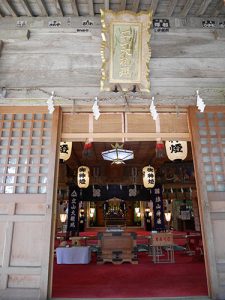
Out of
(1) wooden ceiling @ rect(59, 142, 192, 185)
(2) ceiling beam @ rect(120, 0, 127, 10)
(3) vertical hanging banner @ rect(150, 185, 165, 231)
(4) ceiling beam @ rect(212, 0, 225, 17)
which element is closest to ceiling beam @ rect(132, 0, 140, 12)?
(2) ceiling beam @ rect(120, 0, 127, 10)

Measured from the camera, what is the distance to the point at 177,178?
17969mm

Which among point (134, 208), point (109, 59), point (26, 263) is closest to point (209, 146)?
point (109, 59)

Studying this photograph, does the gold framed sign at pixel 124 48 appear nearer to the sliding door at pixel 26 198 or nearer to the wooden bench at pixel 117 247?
the sliding door at pixel 26 198

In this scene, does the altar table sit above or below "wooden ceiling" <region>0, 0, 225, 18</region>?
below

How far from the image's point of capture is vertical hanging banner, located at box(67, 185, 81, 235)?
17.2m

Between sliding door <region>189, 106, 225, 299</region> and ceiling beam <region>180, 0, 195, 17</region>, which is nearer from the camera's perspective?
sliding door <region>189, 106, 225, 299</region>

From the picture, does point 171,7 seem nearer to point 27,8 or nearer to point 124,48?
point 124,48

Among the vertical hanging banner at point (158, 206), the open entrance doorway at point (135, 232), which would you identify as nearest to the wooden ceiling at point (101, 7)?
the open entrance doorway at point (135, 232)

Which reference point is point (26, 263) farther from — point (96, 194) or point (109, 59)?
point (96, 194)

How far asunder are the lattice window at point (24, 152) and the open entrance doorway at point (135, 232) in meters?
2.24

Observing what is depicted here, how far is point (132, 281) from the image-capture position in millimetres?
5797

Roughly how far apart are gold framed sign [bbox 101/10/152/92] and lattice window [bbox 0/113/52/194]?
164 centimetres

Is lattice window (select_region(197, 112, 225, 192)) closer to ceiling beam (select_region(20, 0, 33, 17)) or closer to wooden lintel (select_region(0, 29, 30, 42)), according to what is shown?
wooden lintel (select_region(0, 29, 30, 42))

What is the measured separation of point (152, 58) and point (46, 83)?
2.42 m
